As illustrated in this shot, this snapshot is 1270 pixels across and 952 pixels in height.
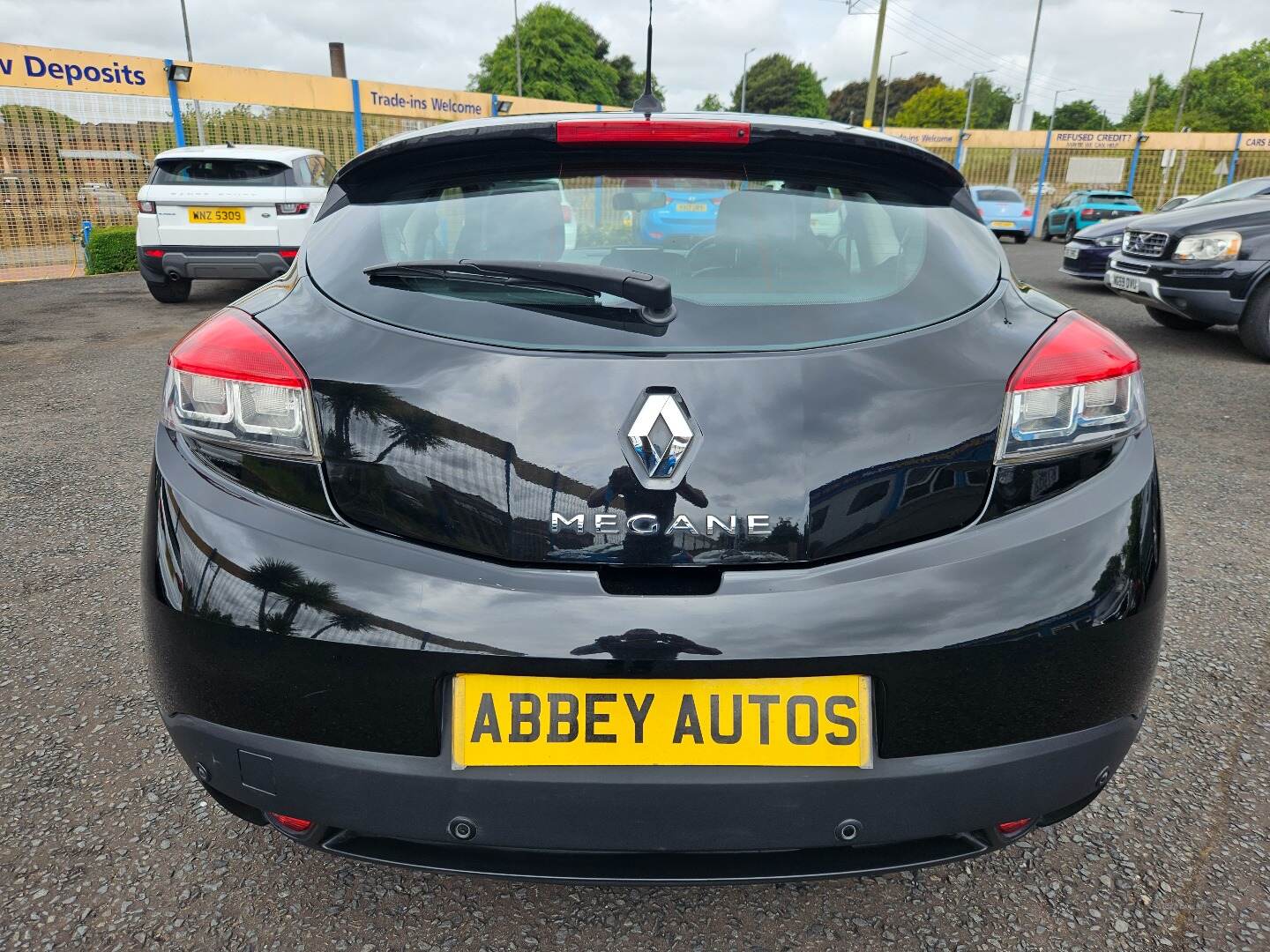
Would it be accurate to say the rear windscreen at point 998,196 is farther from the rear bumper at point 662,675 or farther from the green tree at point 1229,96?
the green tree at point 1229,96

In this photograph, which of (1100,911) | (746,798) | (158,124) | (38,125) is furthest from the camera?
(158,124)

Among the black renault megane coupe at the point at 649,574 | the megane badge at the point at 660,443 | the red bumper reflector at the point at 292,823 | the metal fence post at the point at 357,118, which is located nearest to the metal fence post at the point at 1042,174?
the metal fence post at the point at 357,118

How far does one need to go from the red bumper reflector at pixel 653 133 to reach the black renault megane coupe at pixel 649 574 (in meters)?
0.26

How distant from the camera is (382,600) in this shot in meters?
1.30

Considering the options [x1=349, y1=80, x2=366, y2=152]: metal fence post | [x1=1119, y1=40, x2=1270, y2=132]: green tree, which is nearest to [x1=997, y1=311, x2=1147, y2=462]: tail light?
[x1=349, y1=80, x2=366, y2=152]: metal fence post

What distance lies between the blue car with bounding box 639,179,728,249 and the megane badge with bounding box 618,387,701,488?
45 cm

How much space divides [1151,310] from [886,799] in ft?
30.0

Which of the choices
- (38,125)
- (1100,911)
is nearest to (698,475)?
(1100,911)

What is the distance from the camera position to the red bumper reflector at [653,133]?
5.25ft

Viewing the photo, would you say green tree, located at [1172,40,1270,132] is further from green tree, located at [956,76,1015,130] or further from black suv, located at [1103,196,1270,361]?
black suv, located at [1103,196,1270,361]

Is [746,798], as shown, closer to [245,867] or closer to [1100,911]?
[1100,911]

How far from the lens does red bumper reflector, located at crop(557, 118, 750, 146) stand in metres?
1.60

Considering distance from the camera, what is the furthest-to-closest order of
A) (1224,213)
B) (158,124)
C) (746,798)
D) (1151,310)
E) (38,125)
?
(158,124) → (38,125) → (1151,310) → (1224,213) → (746,798)

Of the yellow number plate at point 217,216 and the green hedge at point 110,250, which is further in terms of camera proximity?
the green hedge at point 110,250
